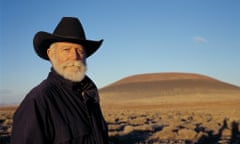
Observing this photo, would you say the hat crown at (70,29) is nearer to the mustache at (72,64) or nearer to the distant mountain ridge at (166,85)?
the mustache at (72,64)

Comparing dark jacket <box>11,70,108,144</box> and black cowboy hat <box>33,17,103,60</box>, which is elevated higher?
black cowboy hat <box>33,17,103,60</box>

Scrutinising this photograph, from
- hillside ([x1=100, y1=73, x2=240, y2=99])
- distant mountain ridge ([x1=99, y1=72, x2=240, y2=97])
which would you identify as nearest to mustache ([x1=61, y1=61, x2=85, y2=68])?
hillside ([x1=100, y1=73, x2=240, y2=99])

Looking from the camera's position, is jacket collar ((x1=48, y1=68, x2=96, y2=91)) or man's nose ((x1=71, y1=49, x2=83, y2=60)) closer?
jacket collar ((x1=48, y1=68, x2=96, y2=91))

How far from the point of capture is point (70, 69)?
11.6ft

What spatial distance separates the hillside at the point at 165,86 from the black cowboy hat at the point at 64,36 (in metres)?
111

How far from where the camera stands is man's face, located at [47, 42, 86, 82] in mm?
3537

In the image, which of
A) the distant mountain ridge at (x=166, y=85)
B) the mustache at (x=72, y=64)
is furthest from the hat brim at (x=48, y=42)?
the distant mountain ridge at (x=166, y=85)

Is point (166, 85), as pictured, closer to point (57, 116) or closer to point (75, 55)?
point (75, 55)

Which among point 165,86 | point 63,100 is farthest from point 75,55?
point 165,86

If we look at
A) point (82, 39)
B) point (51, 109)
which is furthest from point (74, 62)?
point (51, 109)

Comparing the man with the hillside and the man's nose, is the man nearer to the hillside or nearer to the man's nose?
the man's nose

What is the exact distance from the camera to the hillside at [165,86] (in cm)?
11888

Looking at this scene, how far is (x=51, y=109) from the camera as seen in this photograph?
319 cm

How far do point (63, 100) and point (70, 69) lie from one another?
297 mm
